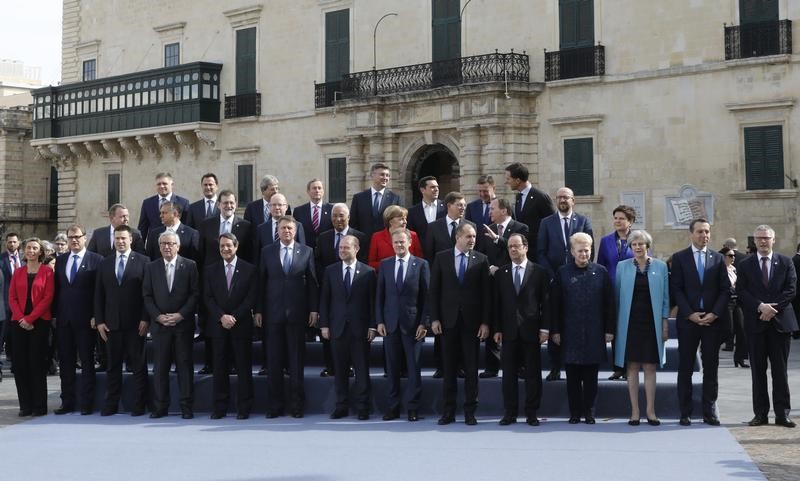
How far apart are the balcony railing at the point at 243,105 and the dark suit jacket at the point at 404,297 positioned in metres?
20.9

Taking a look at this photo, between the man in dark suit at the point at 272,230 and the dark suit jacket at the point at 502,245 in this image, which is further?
the man in dark suit at the point at 272,230

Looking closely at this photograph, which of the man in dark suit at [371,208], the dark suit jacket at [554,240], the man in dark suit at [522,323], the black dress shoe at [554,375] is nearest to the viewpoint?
the man in dark suit at [522,323]

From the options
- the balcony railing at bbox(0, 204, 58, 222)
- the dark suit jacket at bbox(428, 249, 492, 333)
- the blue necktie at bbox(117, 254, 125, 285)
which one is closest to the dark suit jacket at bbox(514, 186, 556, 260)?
the dark suit jacket at bbox(428, 249, 492, 333)

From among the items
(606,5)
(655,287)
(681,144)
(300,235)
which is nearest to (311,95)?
(606,5)

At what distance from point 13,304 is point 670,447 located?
22.8ft

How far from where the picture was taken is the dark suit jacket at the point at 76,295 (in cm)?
1173

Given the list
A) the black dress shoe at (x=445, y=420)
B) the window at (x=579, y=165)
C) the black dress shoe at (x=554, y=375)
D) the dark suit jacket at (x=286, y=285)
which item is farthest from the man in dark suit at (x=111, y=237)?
the window at (x=579, y=165)

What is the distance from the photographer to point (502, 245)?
1130 centimetres

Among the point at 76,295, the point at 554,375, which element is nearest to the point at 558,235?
the point at 554,375

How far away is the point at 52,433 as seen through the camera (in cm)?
1065

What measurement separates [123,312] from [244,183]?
20.3 metres

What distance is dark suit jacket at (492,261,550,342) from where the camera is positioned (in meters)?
10.5

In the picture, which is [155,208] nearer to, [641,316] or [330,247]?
[330,247]

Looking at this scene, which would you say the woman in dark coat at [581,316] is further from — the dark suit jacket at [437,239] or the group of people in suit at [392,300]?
the dark suit jacket at [437,239]
